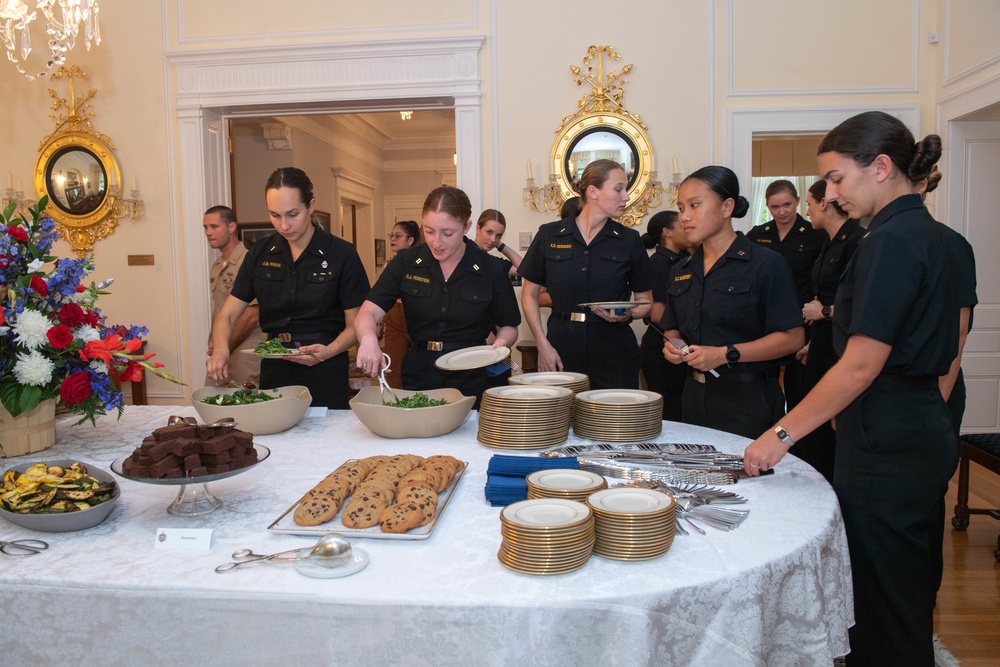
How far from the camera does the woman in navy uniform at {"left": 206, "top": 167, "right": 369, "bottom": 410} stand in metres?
3.02

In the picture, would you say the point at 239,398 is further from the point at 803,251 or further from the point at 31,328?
the point at 803,251

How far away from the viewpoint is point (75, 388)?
1.98 m

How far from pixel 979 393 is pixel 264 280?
16.0 feet

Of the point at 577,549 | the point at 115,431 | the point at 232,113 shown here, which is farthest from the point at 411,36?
the point at 577,549

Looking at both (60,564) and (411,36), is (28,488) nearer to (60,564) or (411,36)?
(60,564)

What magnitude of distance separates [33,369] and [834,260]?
3.26 m

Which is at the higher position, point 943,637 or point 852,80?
point 852,80

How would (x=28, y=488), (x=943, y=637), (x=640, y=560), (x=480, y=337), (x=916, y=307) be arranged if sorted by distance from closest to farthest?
(x=640, y=560), (x=28, y=488), (x=916, y=307), (x=943, y=637), (x=480, y=337)

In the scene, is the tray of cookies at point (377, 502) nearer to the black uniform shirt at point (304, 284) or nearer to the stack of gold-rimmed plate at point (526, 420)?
the stack of gold-rimmed plate at point (526, 420)

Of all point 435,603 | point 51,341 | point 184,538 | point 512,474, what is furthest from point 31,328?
point 435,603

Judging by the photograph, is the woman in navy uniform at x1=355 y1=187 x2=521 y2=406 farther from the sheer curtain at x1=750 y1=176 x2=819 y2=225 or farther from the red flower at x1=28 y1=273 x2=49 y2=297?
the sheer curtain at x1=750 y1=176 x2=819 y2=225

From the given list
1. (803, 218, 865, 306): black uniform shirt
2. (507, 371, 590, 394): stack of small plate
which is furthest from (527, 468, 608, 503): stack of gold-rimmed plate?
(803, 218, 865, 306): black uniform shirt

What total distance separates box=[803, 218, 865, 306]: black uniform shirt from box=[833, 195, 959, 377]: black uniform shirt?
5.79ft

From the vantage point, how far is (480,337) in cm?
299
